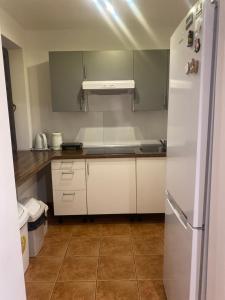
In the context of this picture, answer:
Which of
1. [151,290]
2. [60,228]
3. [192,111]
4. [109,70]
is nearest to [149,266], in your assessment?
[151,290]

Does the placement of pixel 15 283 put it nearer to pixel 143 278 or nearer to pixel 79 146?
pixel 143 278

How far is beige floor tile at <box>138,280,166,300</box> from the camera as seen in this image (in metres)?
1.75

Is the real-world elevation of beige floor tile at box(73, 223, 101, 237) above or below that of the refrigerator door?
below

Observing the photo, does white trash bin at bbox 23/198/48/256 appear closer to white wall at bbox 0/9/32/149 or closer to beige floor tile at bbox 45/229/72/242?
beige floor tile at bbox 45/229/72/242

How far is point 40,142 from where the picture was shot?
3.09m

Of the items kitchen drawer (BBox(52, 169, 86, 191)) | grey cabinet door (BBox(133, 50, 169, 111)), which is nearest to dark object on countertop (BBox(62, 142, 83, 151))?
kitchen drawer (BBox(52, 169, 86, 191))

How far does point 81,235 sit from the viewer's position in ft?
8.75

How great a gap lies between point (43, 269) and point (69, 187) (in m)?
0.97

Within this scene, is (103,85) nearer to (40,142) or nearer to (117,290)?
(40,142)

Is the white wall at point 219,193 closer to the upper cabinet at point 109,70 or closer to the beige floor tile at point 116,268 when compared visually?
the beige floor tile at point 116,268

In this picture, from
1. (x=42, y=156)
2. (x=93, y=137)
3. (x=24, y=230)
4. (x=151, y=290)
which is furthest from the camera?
(x=93, y=137)

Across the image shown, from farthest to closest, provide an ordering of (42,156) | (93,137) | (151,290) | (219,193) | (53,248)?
(93,137) → (42,156) → (53,248) → (151,290) → (219,193)

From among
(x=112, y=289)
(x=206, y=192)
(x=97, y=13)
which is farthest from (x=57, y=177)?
(x=206, y=192)

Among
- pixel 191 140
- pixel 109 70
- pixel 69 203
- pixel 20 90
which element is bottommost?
pixel 69 203
